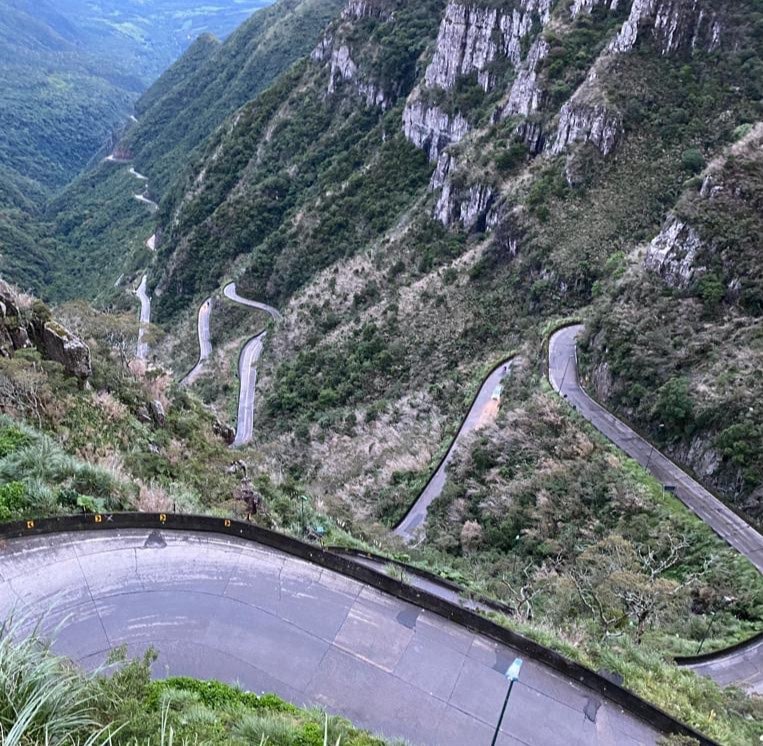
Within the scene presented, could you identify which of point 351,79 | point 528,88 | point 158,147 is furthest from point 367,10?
point 158,147

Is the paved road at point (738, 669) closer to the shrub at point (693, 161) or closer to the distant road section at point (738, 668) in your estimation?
the distant road section at point (738, 668)

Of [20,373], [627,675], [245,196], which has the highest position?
[20,373]

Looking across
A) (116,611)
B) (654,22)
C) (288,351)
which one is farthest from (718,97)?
(116,611)

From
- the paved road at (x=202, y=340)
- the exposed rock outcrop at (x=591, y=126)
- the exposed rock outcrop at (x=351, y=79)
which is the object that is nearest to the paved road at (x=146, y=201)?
the exposed rock outcrop at (x=351, y=79)

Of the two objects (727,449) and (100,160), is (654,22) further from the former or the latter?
(100,160)

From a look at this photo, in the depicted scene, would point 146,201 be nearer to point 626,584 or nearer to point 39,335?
point 39,335

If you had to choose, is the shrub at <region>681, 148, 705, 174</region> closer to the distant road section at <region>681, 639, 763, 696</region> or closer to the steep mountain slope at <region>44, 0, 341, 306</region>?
the distant road section at <region>681, 639, 763, 696</region>
